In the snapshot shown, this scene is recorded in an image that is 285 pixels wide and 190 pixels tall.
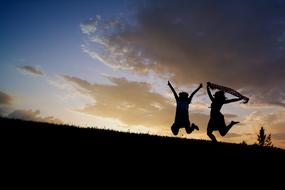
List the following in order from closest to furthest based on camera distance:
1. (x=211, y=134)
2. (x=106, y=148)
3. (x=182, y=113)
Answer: (x=106, y=148) → (x=182, y=113) → (x=211, y=134)

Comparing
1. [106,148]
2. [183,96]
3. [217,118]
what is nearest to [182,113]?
[183,96]

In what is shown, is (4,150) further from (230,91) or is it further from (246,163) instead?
(230,91)

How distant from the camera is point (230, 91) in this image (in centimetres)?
1516

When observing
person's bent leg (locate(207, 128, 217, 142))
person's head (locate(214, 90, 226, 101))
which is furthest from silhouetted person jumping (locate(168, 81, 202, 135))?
person's head (locate(214, 90, 226, 101))

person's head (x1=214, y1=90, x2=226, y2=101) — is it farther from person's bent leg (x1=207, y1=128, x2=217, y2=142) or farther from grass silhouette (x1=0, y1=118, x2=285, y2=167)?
grass silhouette (x1=0, y1=118, x2=285, y2=167)

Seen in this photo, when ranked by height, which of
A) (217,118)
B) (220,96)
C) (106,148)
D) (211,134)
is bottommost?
(106,148)

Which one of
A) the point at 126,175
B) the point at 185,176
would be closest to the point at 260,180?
the point at 185,176

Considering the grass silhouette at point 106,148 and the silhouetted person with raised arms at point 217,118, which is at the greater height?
the silhouetted person with raised arms at point 217,118

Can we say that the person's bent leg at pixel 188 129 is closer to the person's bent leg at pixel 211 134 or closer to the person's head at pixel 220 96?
→ the person's bent leg at pixel 211 134

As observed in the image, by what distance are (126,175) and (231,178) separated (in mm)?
3182

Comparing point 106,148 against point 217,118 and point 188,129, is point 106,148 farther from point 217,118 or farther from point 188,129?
point 217,118

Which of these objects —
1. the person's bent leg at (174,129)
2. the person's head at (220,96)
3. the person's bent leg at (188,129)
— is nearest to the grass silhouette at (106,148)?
the person's bent leg at (174,129)

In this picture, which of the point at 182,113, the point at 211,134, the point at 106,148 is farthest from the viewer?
the point at 211,134

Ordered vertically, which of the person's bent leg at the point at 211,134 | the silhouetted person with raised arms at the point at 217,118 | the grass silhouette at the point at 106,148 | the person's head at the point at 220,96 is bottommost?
the grass silhouette at the point at 106,148
